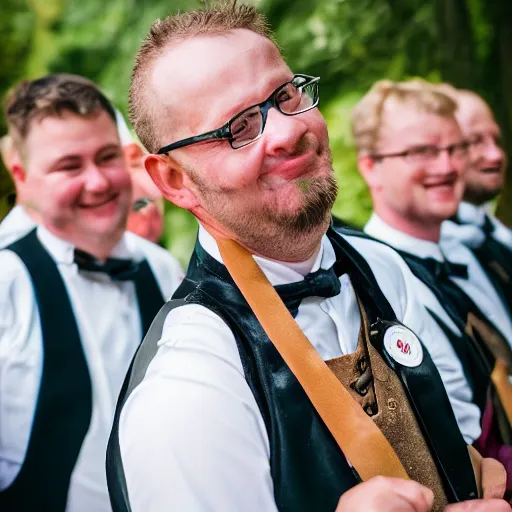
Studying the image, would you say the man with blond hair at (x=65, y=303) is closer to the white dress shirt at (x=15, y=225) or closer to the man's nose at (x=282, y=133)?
the white dress shirt at (x=15, y=225)

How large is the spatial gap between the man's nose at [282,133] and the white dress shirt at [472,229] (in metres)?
1.17

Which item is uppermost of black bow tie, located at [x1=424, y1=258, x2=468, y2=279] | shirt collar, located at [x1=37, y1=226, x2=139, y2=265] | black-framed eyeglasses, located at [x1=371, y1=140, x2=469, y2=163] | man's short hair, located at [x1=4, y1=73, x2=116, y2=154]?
man's short hair, located at [x1=4, y1=73, x2=116, y2=154]

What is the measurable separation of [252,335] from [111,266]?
546 millimetres

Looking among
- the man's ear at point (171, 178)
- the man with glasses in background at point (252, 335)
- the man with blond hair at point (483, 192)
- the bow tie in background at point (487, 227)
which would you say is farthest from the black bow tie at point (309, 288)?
the bow tie in background at point (487, 227)

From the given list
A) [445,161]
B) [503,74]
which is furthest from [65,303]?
[503,74]

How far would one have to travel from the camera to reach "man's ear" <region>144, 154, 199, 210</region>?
1.44m

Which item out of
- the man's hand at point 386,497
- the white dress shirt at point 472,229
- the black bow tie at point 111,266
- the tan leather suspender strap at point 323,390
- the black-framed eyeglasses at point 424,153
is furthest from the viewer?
the white dress shirt at point 472,229

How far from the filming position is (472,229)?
8.30 ft

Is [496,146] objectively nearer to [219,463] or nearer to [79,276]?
[79,276]

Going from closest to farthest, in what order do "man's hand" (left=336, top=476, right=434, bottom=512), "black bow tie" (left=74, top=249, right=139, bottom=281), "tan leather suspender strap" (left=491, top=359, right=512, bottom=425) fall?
"man's hand" (left=336, top=476, right=434, bottom=512), "black bow tie" (left=74, top=249, right=139, bottom=281), "tan leather suspender strap" (left=491, top=359, right=512, bottom=425)

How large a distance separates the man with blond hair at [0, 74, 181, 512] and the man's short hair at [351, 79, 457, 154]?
825 millimetres

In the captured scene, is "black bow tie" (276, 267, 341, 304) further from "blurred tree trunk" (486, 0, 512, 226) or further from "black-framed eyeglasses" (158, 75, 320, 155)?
"blurred tree trunk" (486, 0, 512, 226)

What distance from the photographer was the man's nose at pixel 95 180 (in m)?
1.73

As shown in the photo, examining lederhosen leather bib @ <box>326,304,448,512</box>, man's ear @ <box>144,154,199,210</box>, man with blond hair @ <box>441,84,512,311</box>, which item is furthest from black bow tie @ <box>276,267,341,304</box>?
man with blond hair @ <box>441,84,512,311</box>
